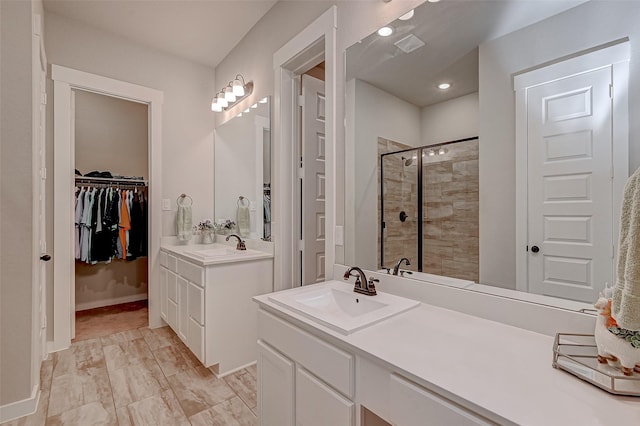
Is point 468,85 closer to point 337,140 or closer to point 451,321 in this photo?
point 337,140

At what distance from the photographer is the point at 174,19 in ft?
8.58

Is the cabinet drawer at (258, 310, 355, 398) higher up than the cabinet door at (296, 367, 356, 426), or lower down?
higher up

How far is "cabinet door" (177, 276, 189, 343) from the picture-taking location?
239cm

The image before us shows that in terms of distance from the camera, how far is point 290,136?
2340 millimetres

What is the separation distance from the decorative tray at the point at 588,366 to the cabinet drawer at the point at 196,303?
6.48 feet

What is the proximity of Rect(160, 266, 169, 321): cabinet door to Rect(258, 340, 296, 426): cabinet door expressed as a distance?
6.14ft

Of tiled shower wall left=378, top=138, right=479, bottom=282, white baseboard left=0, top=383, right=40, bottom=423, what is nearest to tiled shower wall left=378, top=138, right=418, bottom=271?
tiled shower wall left=378, top=138, right=479, bottom=282

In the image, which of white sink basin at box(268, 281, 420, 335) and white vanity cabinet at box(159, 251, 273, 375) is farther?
white vanity cabinet at box(159, 251, 273, 375)

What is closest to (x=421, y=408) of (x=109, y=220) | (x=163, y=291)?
(x=163, y=291)

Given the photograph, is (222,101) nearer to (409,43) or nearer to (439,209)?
(409,43)

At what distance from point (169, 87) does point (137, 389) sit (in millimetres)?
2778

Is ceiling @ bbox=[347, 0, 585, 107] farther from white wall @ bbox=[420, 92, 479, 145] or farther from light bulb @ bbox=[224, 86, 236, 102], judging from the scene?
light bulb @ bbox=[224, 86, 236, 102]

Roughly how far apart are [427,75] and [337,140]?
599mm

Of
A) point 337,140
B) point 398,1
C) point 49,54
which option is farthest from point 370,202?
point 49,54
